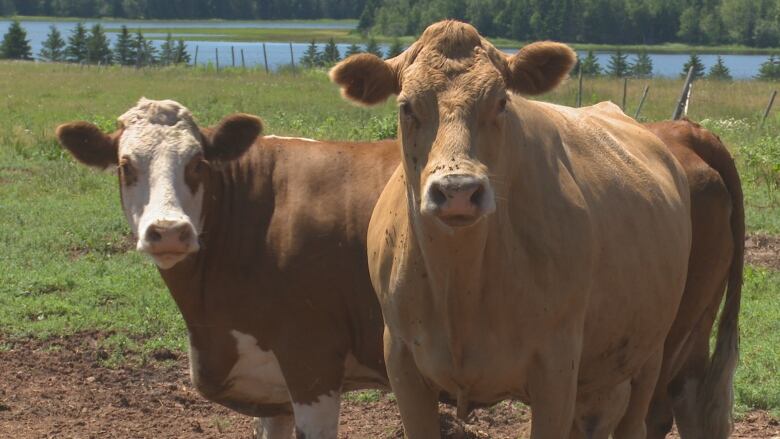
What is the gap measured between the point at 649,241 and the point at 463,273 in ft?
4.01

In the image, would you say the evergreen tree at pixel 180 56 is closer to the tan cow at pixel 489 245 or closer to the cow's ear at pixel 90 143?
Result: the cow's ear at pixel 90 143

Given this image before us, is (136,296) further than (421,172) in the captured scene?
Yes

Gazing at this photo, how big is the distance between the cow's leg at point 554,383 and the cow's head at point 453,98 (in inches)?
26.1

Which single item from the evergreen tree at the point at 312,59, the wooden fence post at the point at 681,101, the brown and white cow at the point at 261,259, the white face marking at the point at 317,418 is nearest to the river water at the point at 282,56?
the evergreen tree at the point at 312,59

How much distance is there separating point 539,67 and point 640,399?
6.60ft

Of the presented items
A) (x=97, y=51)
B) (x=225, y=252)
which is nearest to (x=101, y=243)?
(x=225, y=252)

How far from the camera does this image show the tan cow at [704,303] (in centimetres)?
646

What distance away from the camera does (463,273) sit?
4.51 metres

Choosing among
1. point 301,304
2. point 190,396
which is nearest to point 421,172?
point 301,304

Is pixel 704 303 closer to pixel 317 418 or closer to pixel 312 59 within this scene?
pixel 317 418

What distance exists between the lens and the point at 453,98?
4262mm

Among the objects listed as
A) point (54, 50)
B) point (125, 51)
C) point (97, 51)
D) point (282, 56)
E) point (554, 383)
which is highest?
point (554, 383)

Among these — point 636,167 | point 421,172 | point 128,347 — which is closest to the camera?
point 421,172

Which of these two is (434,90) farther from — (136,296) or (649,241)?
(136,296)
